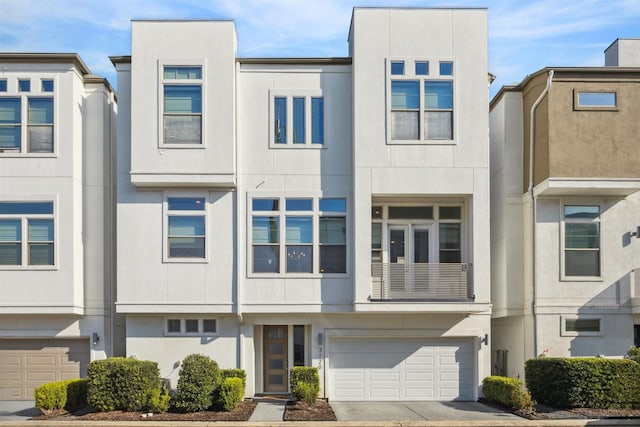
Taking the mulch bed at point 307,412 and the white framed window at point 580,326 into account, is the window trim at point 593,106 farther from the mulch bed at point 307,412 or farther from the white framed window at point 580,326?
the mulch bed at point 307,412

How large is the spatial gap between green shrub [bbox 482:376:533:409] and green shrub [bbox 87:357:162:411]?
7814 mm

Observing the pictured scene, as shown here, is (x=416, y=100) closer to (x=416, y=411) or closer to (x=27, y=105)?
(x=416, y=411)

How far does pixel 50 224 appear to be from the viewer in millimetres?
17594

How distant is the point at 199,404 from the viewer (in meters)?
15.2

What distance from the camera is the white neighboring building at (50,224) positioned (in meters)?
17.4

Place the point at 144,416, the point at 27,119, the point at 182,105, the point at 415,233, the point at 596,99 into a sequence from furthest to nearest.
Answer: the point at 415,233
the point at 596,99
the point at 27,119
the point at 182,105
the point at 144,416

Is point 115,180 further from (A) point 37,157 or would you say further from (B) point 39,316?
(B) point 39,316

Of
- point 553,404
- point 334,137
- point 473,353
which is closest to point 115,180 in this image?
point 334,137

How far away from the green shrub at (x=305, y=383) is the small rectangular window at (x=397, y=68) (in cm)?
743

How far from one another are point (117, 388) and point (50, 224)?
4769 mm

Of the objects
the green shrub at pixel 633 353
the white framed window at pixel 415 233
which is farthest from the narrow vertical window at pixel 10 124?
the green shrub at pixel 633 353

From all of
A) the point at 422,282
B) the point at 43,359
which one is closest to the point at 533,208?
the point at 422,282

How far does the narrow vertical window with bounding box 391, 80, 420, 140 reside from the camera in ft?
57.5

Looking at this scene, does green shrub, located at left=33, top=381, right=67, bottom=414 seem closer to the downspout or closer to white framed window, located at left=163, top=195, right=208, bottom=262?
white framed window, located at left=163, top=195, right=208, bottom=262
